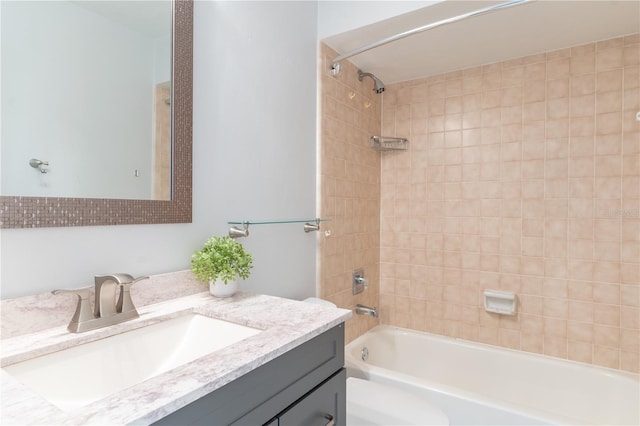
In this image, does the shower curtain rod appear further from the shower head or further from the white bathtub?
the white bathtub

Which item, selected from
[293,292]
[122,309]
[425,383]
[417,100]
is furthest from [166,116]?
[417,100]

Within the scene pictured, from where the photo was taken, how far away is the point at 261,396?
76 cm

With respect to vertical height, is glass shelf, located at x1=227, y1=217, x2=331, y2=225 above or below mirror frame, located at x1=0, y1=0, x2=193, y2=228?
below

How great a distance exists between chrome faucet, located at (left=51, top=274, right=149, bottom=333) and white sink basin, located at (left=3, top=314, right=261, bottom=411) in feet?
0.16

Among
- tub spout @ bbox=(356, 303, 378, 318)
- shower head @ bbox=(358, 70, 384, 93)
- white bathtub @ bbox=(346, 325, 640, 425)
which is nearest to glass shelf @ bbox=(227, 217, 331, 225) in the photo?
tub spout @ bbox=(356, 303, 378, 318)

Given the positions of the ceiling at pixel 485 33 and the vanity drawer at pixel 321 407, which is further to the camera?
the ceiling at pixel 485 33

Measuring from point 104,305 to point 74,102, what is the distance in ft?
1.81

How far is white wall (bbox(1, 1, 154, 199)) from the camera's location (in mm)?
844

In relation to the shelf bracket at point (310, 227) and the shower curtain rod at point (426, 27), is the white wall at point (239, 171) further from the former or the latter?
the shower curtain rod at point (426, 27)

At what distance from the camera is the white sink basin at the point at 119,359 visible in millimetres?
759

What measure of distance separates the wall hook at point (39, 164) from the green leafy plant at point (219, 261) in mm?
481

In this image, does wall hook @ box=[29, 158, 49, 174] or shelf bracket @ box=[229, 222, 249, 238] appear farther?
shelf bracket @ box=[229, 222, 249, 238]

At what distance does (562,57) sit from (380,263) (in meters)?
1.71

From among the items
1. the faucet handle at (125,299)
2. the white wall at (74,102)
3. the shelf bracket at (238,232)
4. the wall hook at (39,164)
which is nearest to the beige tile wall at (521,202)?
the shelf bracket at (238,232)
